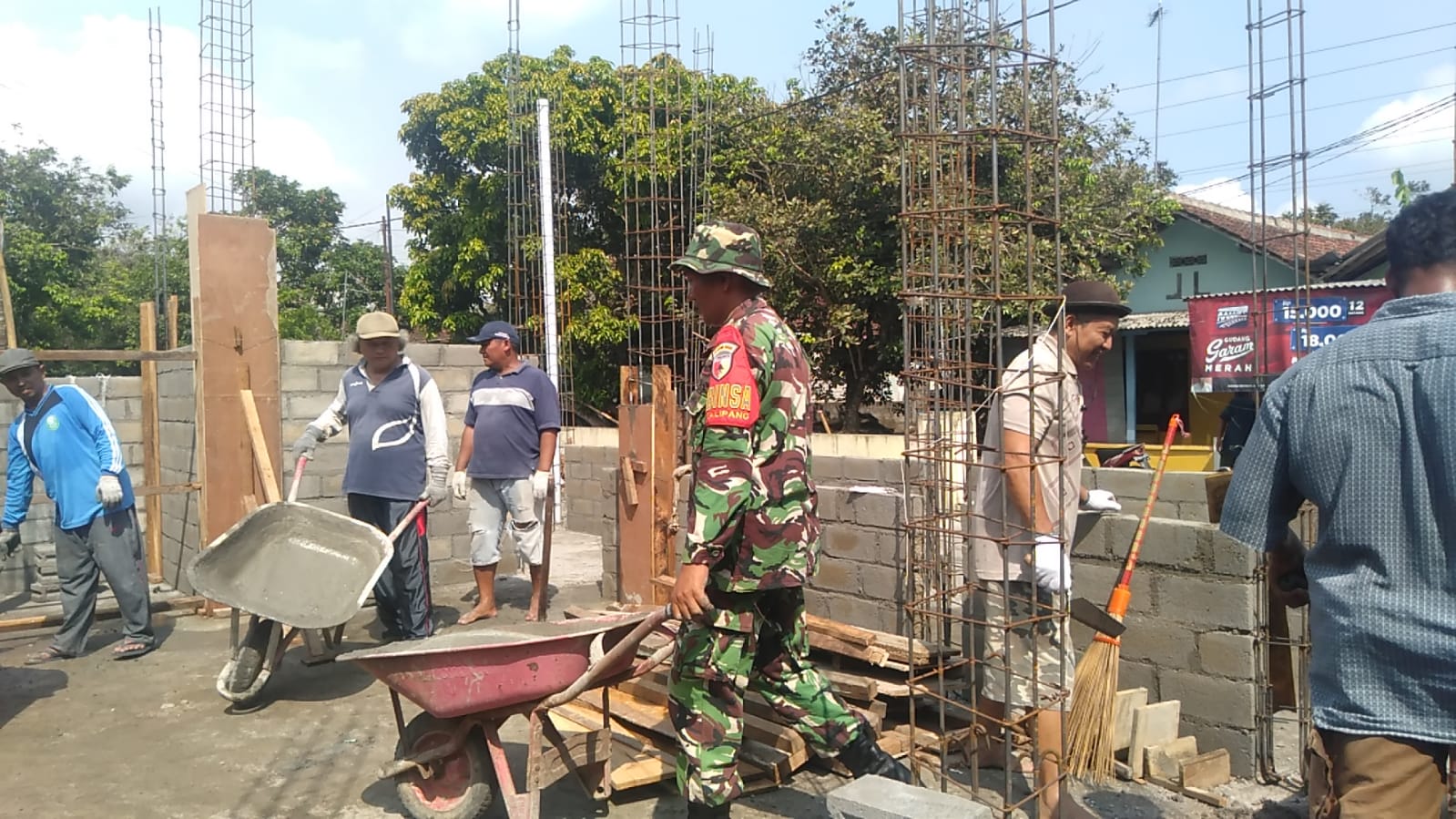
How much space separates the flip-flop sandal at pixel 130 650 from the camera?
5535mm

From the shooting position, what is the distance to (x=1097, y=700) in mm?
3516

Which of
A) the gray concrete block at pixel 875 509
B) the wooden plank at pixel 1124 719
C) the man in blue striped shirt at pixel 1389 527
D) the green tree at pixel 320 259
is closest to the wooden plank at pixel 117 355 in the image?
the gray concrete block at pixel 875 509

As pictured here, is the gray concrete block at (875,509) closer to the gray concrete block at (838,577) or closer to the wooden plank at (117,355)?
the gray concrete block at (838,577)

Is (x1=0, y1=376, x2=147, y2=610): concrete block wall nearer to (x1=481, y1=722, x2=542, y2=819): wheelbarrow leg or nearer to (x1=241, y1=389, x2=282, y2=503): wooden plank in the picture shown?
(x1=241, y1=389, x2=282, y2=503): wooden plank

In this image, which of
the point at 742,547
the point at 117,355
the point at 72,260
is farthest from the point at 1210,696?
the point at 72,260

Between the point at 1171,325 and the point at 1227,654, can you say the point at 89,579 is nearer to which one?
the point at 1227,654

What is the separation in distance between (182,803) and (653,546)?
252 cm

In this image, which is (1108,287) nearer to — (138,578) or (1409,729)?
(1409,729)

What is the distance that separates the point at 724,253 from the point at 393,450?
283 cm

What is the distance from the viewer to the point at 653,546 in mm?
5523

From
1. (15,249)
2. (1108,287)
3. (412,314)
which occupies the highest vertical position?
(15,249)

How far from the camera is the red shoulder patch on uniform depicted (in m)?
3.02

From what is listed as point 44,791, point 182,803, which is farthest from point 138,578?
point 182,803

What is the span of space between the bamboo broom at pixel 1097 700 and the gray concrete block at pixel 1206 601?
1.90 feet
